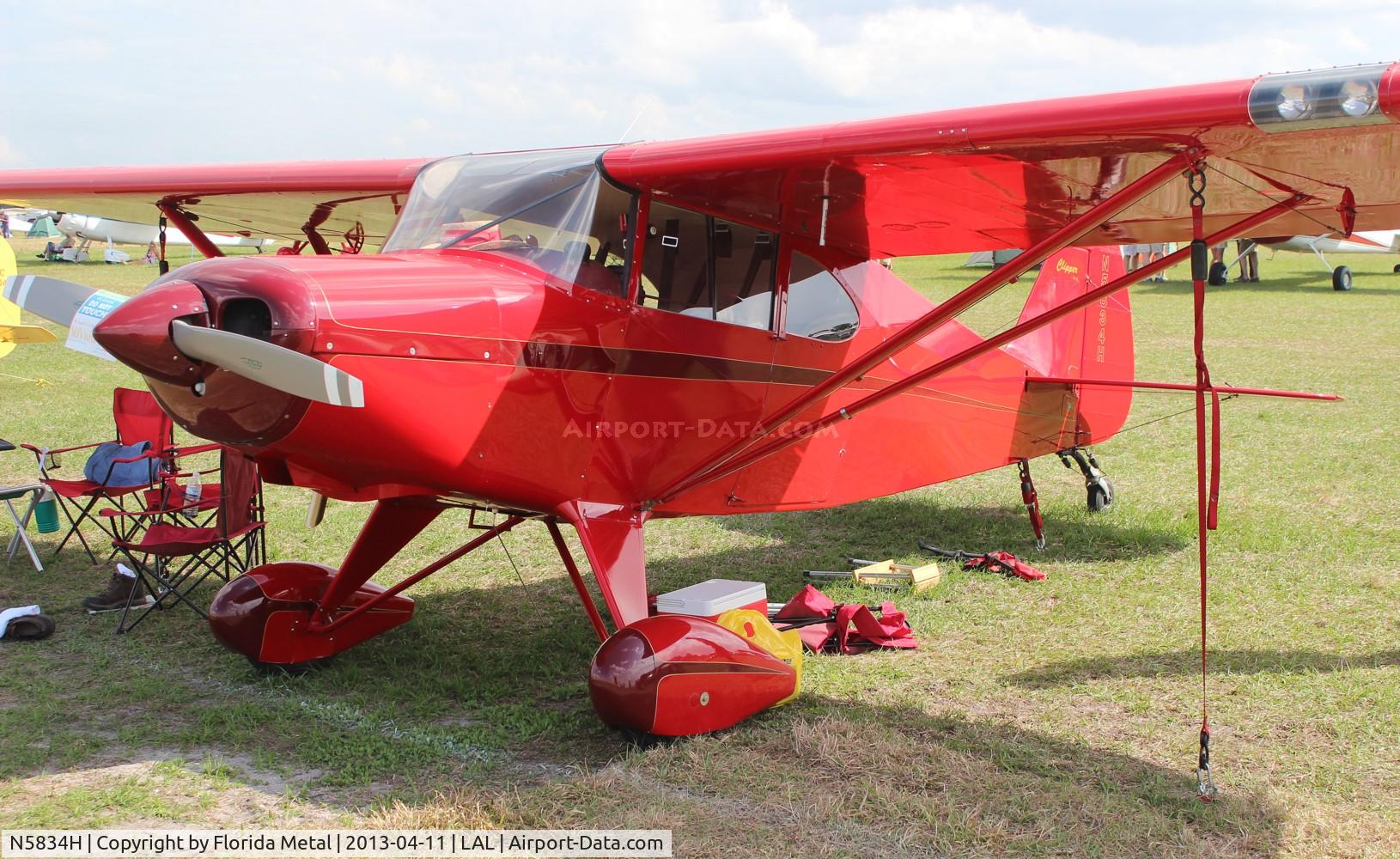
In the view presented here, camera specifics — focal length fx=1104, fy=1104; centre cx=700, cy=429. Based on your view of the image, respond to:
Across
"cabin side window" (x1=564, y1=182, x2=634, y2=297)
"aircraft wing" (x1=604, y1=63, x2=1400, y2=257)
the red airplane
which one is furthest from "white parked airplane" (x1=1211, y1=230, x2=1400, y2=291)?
"cabin side window" (x1=564, y1=182, x2=634, y2=297)

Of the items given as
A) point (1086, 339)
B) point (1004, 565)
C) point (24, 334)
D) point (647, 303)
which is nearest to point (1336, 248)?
point (1086, 339)

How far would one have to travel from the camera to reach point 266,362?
3.82 m

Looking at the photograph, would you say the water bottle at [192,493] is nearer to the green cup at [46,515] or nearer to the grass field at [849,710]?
the grass field at [849,710]

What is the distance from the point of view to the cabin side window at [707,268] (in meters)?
5.27

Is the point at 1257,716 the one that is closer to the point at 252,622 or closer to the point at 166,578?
the point at 252,622

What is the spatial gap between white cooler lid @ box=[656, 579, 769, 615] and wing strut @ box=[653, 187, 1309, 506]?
1.63 feet

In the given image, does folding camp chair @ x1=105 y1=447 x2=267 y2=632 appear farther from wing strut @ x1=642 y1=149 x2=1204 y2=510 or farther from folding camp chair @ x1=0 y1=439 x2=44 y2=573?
wing strut @ x1=642 y1=149 x2=1204 y2=510

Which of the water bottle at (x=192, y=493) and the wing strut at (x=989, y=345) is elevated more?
the wing strut at (x=989, y=345)

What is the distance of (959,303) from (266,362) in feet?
9.02

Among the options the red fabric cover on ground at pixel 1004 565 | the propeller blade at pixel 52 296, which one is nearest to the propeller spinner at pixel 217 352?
the propeller blade at pixel 52 296

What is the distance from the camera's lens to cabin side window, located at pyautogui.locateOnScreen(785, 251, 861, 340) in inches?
235

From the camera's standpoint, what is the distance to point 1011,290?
2972 centimetres

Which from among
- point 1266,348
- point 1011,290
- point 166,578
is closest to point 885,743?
point 166,578

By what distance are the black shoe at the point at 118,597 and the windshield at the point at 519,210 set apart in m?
3.17
